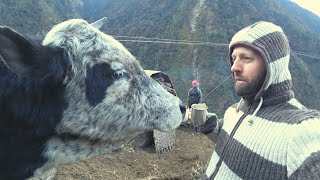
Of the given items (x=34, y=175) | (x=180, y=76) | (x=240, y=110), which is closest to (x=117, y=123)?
(x=34, y=175)

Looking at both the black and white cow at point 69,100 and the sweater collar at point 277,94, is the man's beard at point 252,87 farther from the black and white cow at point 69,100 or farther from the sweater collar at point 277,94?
the black and white cow at point 69,100

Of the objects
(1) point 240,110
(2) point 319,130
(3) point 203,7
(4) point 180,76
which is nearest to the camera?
(2) point 319,130

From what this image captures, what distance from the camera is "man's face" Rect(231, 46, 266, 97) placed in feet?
8.55

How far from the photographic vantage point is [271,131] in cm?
244

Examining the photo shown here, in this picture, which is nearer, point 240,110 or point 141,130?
point 141,130

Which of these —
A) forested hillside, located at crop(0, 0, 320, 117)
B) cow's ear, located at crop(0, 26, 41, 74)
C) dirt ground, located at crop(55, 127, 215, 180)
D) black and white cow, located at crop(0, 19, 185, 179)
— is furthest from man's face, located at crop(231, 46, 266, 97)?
forested hillside, located at crop(0, 0, 320, 117)

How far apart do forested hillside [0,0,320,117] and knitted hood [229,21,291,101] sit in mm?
25522

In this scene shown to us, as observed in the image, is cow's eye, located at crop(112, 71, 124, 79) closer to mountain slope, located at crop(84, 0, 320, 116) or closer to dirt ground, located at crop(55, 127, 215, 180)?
dirt ground, located at crop(55, 127, 215, 180)

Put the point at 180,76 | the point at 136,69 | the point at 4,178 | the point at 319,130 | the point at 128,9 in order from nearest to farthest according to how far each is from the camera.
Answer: the point at 4,178 < the point at 319,130 < the point at 136,69 < the point at 180,76 < the point at 128,9

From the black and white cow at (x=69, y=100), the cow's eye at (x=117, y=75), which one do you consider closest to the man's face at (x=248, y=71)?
the black and white cow at (x=69, y=100)

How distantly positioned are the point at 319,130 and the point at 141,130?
1.04m

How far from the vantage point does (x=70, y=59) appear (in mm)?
2279

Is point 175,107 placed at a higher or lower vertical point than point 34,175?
higher

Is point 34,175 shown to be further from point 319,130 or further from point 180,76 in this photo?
point 180,76
